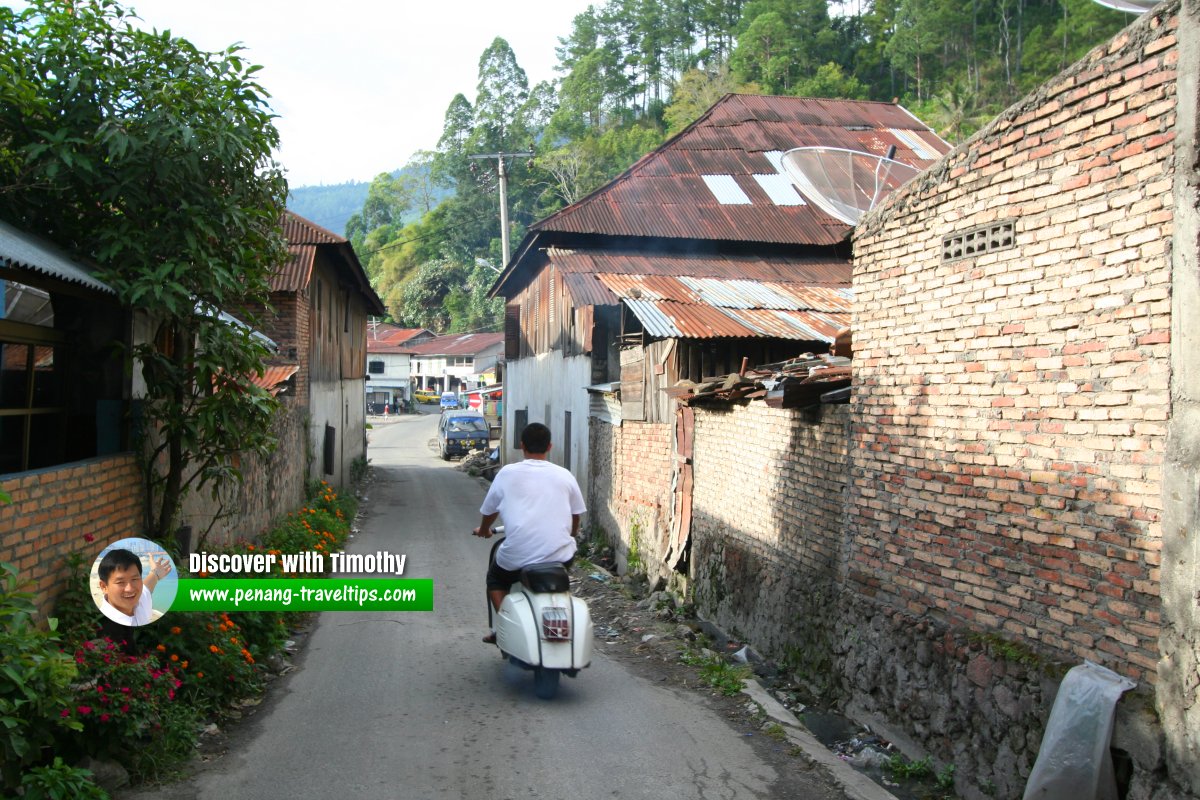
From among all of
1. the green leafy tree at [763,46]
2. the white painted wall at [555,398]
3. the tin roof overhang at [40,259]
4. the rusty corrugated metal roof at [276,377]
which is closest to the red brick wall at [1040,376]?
the tin roof overhang at [40,259]

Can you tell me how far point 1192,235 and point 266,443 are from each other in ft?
20.7

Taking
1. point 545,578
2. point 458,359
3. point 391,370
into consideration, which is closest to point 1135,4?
point 545,578

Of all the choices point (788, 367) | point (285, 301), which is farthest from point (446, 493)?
point (788, 367)

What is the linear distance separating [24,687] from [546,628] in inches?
118

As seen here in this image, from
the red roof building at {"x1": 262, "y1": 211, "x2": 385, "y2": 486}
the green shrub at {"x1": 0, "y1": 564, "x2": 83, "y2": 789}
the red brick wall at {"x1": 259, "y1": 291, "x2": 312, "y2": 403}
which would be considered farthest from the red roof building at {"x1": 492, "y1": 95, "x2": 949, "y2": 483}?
the green shrub at {"x1": 0, "y1": 564, "x2": 83, "y2": 789}

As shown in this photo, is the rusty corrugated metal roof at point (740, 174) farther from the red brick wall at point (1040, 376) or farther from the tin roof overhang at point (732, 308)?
the red brick wall at point (1040, 376)

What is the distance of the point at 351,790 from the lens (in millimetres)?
4625

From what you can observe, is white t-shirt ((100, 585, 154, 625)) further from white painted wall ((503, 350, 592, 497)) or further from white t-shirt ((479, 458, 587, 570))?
white painted wall ((503, 350, 592, 497))

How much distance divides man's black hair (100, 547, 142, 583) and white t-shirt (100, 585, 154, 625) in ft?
0.46

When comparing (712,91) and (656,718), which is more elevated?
(712,91)

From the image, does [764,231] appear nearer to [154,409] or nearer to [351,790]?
[154,409]

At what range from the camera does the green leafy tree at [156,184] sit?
612 cm

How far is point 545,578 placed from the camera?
6.07 m

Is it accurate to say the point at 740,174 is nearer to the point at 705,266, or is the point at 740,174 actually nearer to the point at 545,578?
the point at 705,266
